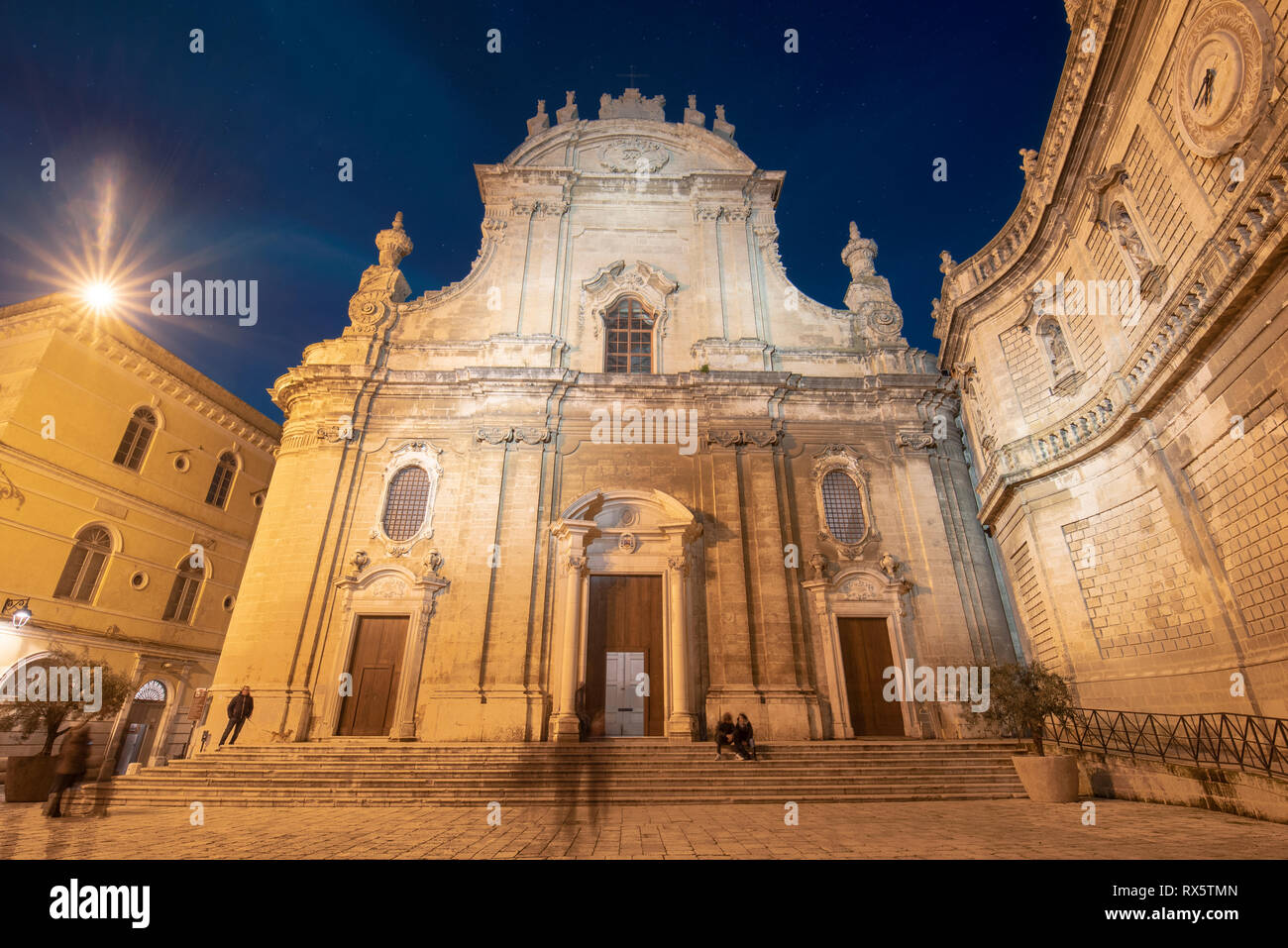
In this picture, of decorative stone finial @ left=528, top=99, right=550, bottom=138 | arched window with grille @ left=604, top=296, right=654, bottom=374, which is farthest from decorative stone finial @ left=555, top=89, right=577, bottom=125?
arched window with grille @ left=604, top=296, right=654, bottom=374

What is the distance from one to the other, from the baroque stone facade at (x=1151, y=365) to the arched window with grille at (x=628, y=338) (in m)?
9.85

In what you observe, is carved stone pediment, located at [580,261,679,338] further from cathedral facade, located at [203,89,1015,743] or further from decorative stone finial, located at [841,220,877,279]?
decorative stone finial, located at [841,220,877,279]

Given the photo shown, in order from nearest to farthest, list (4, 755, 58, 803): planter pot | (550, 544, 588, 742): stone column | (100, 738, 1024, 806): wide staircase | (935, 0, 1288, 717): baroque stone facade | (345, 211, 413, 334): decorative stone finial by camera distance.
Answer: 1. (935, 0, 1288, 717): baroque stone facade
2. (4, 755, 58, 803): planter pot
3. (100, 738, 1024, 806): wide staircase
4. (550, 544, 588, 742): stone column
5. (345, 211, 413, 334): decorative stone finial

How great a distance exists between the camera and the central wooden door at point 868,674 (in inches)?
580

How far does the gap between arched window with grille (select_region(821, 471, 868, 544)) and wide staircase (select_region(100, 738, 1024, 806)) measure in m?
5.87

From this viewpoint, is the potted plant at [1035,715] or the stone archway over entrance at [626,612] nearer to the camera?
the potted plant at [1035,715]

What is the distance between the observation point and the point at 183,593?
20.9 metres

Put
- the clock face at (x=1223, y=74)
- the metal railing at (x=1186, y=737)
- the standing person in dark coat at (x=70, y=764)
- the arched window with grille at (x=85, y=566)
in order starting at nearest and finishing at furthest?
the clock face at (x=1223, y=74) < the metal railing at (x=1186, y=737) < the standing person in dark coat at (x=70, y=764) < the arched window with grille at (x=85, y=566)

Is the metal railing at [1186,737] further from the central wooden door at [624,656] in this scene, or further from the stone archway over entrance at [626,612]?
the central wooden door at [624,656]

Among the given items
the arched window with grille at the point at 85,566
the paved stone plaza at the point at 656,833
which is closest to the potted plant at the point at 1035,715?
the paved stone plaza at the point at 656,833

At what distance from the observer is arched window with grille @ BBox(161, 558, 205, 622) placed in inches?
802
